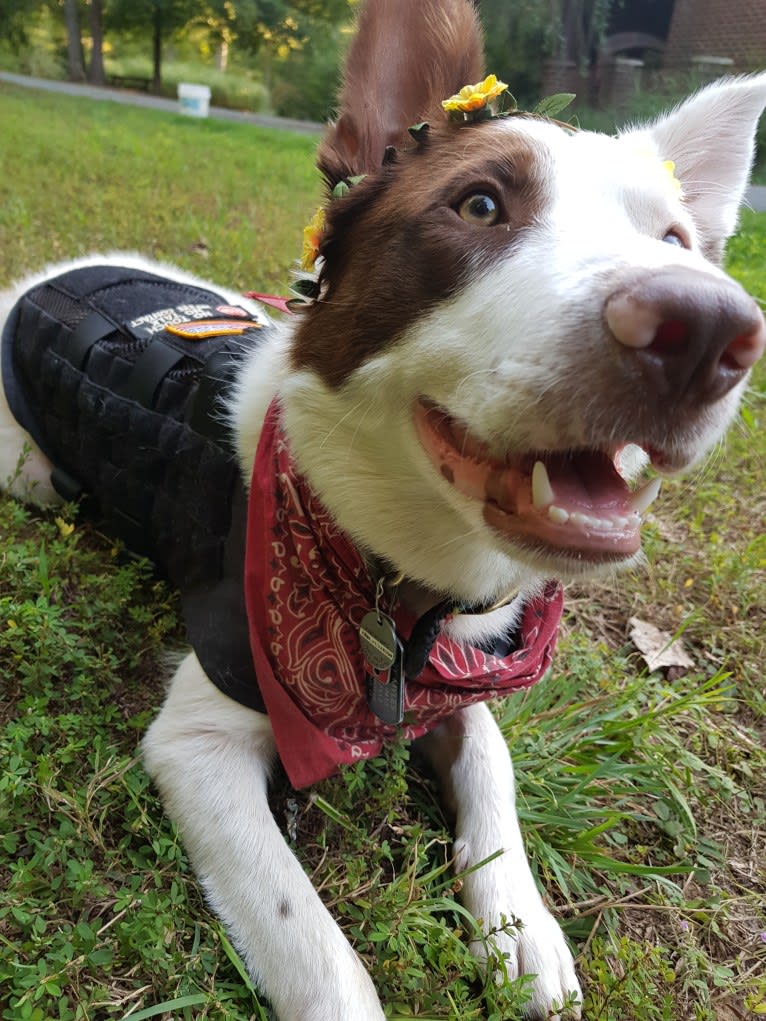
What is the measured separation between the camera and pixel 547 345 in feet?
4.11

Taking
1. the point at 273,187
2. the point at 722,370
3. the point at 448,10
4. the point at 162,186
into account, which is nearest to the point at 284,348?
the point at 448,10

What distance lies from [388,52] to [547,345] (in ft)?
3.06

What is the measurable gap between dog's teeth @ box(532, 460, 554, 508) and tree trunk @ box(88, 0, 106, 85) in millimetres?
31558

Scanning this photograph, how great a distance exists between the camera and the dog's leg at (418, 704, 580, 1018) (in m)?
1.67

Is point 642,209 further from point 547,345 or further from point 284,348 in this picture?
point 284,348

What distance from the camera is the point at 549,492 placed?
130 cm

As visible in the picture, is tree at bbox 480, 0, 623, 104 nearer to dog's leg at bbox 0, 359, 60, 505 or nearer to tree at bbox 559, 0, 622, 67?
tree at bbox 559, 0, 622, 67

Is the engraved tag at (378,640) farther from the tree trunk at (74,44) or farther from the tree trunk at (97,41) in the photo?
the tree trunk at (97,41)

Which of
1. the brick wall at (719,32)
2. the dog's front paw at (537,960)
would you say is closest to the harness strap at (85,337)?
the dog's front paw at (537,960)

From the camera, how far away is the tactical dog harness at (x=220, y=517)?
1.71 metres

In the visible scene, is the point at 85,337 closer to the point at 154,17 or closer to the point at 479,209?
the point at 479,209

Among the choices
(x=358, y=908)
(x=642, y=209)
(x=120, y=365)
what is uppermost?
(x=642, y=209)

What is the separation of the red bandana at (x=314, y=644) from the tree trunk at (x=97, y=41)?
31.1 m

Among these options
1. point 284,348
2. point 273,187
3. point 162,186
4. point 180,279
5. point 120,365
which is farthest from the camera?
point 273,187
